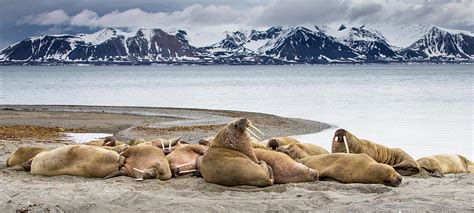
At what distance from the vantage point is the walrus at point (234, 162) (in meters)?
10.3

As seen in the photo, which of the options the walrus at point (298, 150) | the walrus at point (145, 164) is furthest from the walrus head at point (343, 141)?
the walrus at point (145, 164)

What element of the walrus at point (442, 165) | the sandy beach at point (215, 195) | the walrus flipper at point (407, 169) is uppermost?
the sandy beach at point (215, 195)

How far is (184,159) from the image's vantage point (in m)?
11.8

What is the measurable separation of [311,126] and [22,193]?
25.2m

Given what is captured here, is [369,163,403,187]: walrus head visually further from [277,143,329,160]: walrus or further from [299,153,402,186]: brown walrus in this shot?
[277,143,329,160]: walrus

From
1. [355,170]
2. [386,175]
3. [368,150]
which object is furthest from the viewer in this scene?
[368,150]

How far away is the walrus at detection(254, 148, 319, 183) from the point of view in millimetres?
10672

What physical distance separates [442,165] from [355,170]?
313cm

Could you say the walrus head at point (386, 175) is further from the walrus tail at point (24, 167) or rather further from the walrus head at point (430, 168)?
the walrus tail at point (24, 167)

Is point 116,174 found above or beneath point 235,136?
beneath

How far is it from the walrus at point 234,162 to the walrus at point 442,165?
361 cm

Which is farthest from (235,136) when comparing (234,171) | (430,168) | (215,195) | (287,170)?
(430,168)

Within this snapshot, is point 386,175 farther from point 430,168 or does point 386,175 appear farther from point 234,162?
point 430,168

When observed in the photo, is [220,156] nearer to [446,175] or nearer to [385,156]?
[385,156]
